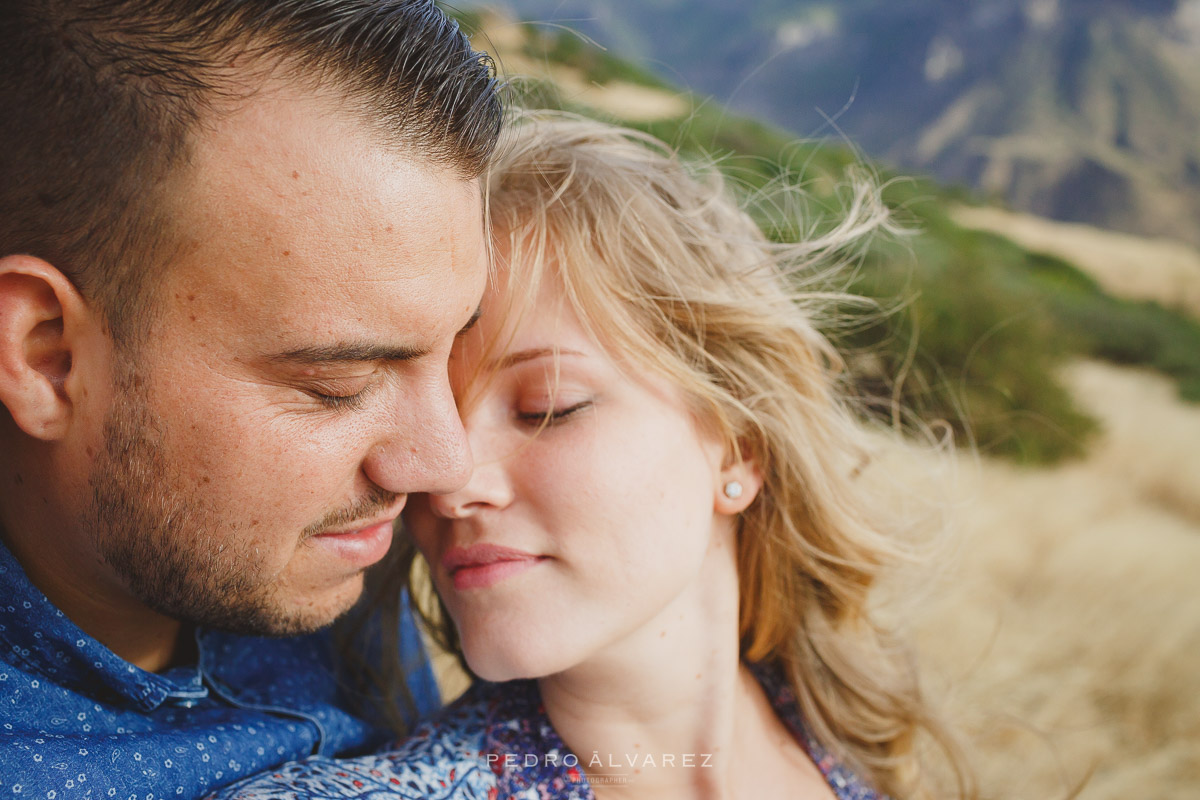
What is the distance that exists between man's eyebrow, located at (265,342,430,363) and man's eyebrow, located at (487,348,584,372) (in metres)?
0.28

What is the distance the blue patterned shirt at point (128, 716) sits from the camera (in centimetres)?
145

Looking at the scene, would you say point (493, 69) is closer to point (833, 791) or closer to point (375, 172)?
point (375, 172)

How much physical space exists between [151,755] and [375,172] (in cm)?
110

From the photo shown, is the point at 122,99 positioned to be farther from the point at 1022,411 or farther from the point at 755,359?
the point at 1022,411

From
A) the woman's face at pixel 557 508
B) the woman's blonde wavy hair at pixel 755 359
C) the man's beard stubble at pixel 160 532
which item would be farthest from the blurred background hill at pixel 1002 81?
the man's beard stubble at pixel 160 532

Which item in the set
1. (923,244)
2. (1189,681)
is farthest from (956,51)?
(1189,681)

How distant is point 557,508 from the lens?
5.97 ft

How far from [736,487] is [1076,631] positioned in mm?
4655

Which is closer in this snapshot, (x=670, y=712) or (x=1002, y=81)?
(x=670, y=712)

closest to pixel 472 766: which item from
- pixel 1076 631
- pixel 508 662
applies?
pixel 508 662

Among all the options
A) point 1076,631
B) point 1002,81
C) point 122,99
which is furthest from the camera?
point 1002,81

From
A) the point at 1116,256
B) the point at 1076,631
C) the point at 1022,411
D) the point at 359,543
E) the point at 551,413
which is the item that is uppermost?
the point at 1116,256

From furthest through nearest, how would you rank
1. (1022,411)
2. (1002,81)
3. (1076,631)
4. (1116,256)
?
(1002,81), (1116,256), (1076,631), (1022,411)

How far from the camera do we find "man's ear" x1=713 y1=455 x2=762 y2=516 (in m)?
2.18
